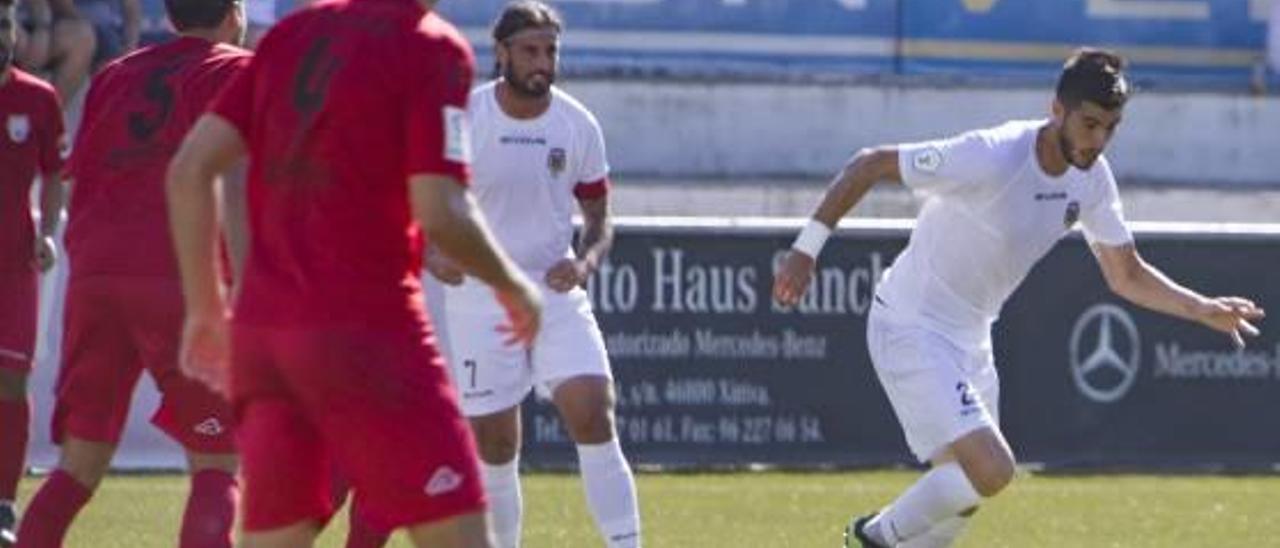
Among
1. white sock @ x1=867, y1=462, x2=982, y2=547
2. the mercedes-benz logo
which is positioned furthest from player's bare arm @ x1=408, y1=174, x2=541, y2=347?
the mercedes-benz logo

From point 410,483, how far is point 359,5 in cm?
102

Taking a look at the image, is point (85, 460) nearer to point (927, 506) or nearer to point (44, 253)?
point (44, 253)

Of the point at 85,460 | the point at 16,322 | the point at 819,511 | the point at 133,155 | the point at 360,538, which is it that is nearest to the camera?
the point at 133,155

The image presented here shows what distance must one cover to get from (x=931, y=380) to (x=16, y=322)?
3223 mm

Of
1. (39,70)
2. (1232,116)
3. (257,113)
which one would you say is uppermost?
(257,113)

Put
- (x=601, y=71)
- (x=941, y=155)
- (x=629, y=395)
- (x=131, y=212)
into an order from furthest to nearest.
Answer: (x=601, y=71), (x=629, y=395), (x=941, y=155), (x=131, y=212)

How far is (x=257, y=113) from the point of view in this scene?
692cm

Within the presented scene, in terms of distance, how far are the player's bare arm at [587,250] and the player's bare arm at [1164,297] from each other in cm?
167

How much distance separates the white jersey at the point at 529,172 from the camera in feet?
35.3

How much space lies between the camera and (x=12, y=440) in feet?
37.0

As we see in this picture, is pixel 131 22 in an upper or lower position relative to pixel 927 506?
lower

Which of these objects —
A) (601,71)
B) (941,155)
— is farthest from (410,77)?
(601,71)

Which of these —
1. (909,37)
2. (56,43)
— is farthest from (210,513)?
(909,37)

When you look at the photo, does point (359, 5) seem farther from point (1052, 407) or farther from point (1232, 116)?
point (1232, 116)
